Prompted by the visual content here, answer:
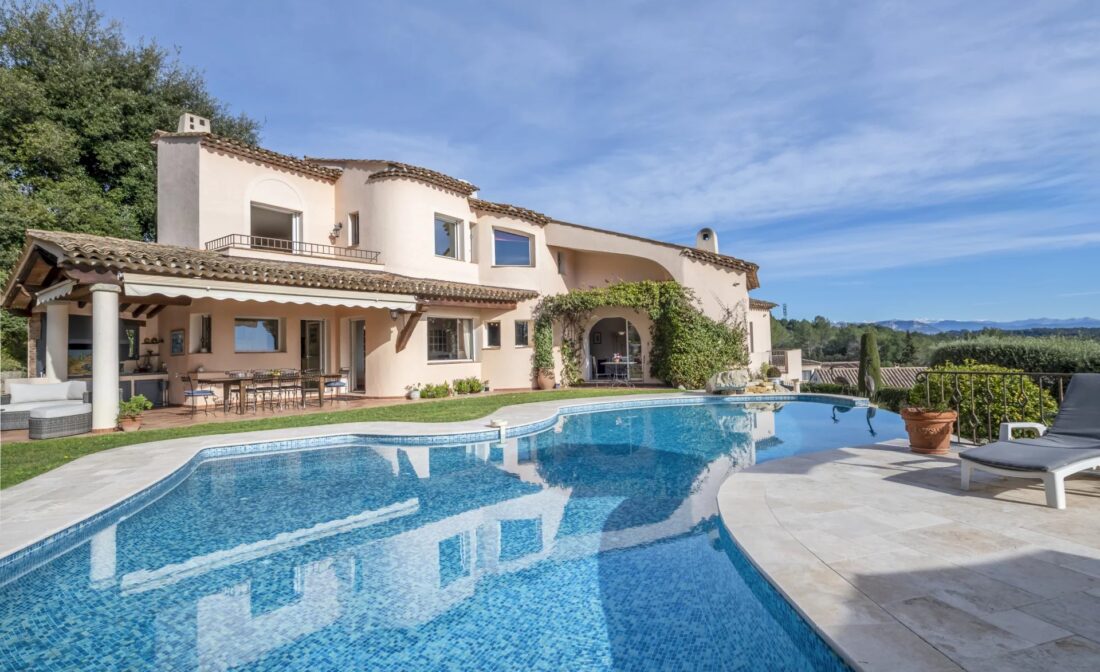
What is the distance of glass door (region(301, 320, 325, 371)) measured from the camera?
Result: 2123cm

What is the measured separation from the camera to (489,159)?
98.5ft

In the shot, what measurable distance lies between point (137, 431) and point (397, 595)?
12.3 metres

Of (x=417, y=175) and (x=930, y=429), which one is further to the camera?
(x=417, y=175)

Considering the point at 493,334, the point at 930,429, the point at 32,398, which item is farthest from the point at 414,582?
the point at 493,334

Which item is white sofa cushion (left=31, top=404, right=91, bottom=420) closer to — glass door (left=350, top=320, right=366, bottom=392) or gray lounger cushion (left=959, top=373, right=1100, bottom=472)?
glass door (left=350, top=320, right=366, bottom=392)

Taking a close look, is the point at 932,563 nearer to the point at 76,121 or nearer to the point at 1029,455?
the point at 1029,455

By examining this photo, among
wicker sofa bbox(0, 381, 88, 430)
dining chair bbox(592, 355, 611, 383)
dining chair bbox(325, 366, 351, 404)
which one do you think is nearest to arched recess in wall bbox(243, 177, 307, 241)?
dining chair bbox(325, 366, 351, 404)

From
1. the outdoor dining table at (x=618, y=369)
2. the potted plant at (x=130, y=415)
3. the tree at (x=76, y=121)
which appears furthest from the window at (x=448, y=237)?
the tree at (x=76, y=121)

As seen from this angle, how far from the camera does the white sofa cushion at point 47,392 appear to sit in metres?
15.3

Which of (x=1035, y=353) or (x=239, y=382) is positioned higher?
(x=1035, y=353)

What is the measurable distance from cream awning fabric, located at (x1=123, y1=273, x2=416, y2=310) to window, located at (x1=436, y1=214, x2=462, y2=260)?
18.4 ft

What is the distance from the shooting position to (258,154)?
21.1 metres

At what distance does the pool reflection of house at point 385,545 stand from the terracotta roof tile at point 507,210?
16.7 m

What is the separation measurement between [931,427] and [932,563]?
539cm
